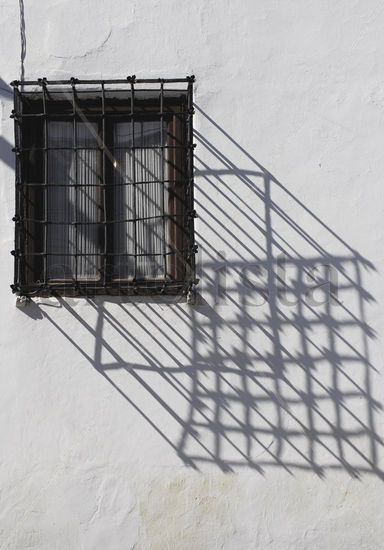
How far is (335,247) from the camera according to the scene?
3.54 meters

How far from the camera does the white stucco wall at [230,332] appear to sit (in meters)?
3.39

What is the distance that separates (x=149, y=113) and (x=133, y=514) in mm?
1976

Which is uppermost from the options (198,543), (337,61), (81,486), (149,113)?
(337,61)

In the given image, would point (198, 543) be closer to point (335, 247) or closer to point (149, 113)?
point (335, 247)

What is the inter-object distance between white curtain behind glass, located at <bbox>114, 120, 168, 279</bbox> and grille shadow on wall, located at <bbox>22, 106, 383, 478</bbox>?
0.77 feet

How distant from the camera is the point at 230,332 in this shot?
350 centimetres

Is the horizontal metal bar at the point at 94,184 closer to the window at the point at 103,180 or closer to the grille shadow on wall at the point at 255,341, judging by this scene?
the window at the point at 103,180

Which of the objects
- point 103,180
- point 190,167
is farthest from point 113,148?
point 190,167

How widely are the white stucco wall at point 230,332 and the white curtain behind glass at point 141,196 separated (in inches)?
9.3

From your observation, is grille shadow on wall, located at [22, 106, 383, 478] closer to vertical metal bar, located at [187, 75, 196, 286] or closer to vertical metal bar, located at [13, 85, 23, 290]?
vertical metal bar, located at [187, 75, 196, 286]

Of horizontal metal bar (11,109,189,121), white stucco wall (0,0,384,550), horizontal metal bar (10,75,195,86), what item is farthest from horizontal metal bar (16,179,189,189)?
horizontal metal bar (10,75,195,86)

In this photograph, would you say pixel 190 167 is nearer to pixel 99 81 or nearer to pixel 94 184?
pixel 94 184

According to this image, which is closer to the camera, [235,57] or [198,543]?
[198,543]

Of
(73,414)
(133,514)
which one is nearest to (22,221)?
(73,414)
